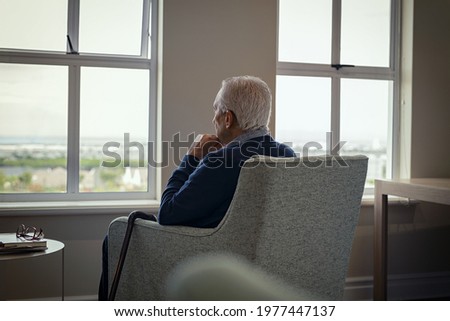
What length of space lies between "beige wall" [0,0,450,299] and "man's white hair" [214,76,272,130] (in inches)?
40.7

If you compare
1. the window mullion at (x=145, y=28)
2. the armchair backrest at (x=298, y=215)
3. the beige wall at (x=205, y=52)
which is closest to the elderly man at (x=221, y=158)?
the armchair backrest at (x=298, y=215)

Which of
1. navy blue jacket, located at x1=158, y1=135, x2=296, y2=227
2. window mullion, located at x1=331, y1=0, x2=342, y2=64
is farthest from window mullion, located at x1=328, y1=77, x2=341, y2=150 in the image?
navy blue jacket, located at x1=158, y1=135, x2=296, y2=227

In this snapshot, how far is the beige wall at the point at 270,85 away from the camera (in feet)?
9.73

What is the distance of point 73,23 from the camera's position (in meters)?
3.14

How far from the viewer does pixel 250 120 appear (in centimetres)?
207

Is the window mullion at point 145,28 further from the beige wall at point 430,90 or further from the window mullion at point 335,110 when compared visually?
the beige wall at point 430,90

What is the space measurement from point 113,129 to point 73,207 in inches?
21.7

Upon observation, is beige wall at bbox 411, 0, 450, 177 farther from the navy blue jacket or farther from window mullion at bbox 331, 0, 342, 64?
the navy blue jacket

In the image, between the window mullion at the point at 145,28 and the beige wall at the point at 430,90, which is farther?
the beige wall at the point at 430,90

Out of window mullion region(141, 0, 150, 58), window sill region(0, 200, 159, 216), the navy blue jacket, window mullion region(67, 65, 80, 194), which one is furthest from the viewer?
window mullion region(141, 0, 150, 58)

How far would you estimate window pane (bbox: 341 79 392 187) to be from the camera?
144 inches

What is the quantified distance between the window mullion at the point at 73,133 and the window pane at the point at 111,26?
0.61 ft

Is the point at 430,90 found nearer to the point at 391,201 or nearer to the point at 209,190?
the point at 391,201

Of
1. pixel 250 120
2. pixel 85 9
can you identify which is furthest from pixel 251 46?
pixel 250 120
